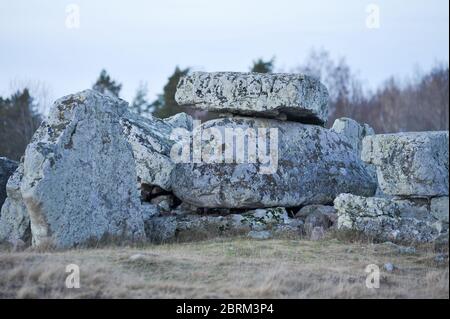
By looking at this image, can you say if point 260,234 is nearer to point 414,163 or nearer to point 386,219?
point 386,219

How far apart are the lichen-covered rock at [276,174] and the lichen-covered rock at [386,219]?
2.19 meters

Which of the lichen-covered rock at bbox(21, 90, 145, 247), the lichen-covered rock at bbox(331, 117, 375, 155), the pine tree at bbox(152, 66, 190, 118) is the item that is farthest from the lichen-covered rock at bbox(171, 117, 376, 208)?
the pine tree at bbox(152, 66, 190, 118)

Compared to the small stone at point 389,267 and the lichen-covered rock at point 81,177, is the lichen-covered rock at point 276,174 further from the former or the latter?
the small stone at point 389,267

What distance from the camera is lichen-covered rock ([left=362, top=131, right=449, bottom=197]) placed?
1362 centimetres

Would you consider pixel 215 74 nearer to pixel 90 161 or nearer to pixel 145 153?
pixel 145 153

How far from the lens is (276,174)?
15.4 meters

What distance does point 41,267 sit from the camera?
9602 millimetres

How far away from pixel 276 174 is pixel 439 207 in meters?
3.31

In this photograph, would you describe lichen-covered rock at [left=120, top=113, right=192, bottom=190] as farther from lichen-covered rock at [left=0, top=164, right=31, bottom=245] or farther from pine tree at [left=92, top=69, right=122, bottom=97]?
pine tree at [left=92, top=69, right=122, bottom=97]

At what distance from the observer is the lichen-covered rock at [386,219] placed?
1275cm

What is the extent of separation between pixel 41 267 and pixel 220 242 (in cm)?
403
